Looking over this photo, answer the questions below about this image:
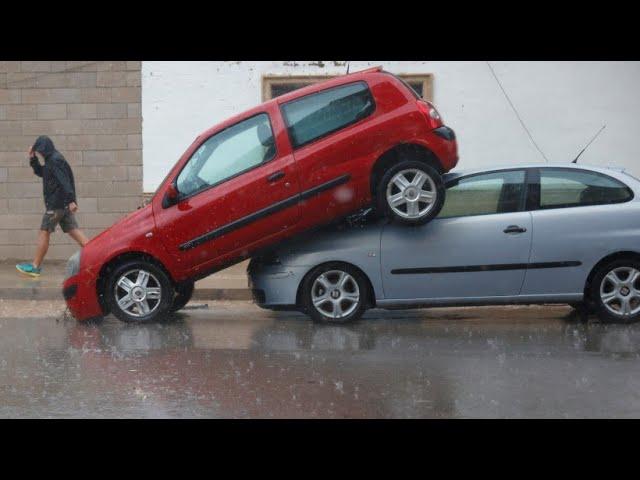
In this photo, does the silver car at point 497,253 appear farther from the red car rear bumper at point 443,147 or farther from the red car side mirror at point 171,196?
the red car side mirror at point 171,196

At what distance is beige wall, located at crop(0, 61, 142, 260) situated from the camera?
14.8 meters

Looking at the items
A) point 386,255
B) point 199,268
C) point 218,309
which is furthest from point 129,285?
point 386,255

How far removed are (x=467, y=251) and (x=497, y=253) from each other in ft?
0.86

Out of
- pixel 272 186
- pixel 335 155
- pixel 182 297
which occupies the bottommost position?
pixel 182 297

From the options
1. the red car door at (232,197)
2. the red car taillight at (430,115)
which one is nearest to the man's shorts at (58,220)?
the red car door at (232,197)

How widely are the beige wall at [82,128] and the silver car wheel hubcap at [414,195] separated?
7.17 m

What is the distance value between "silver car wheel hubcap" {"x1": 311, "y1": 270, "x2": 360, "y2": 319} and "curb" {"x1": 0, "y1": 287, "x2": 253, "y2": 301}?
256 cm

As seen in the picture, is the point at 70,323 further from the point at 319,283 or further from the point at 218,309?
the point at 319,283

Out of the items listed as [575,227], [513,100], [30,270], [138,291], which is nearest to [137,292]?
[138,291]

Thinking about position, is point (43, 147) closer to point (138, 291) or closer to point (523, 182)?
point (138, 291)

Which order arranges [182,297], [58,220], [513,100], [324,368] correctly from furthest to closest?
1. [513,100]
2. [58,220]
3. [182,297]
4. [324,368]

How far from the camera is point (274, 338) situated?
26.8 feet

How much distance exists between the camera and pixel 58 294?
37.3 ft
